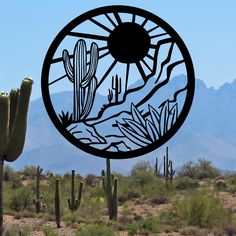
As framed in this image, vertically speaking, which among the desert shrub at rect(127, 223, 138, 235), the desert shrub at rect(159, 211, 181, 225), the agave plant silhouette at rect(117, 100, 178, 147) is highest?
the agave plant silhouette at rect(117, 100, 178, 147)

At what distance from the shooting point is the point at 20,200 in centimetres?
3062

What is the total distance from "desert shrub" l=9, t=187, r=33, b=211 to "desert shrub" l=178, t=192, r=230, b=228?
8.81 meters

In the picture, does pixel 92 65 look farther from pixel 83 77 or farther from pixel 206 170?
pixel 206 170

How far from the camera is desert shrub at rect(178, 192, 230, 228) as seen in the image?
24.1 meters

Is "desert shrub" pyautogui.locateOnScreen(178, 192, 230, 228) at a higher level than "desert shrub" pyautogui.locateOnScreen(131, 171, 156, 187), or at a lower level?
lower

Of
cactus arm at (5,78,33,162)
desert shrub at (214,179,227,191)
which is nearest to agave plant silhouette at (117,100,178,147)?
cactus arm at (5,78,33,162)

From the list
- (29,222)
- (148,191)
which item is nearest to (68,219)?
(29,222)

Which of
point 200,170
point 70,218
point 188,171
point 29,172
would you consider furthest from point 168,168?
point 70,218

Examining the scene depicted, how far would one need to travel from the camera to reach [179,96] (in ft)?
12.7

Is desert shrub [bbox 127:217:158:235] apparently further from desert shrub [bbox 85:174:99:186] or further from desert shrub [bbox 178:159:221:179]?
desert shrub [bbox 178:159:221:179]

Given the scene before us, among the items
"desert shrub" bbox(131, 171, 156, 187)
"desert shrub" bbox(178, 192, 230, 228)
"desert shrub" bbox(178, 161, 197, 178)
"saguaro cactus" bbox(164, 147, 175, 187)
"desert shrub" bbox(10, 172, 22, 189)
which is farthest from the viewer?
"desert shrub" bbox(178, 161, 197, 178)

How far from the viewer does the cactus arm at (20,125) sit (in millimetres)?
8715

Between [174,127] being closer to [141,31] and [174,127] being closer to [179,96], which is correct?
[179,96]

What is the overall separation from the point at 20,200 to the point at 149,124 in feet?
90.3
